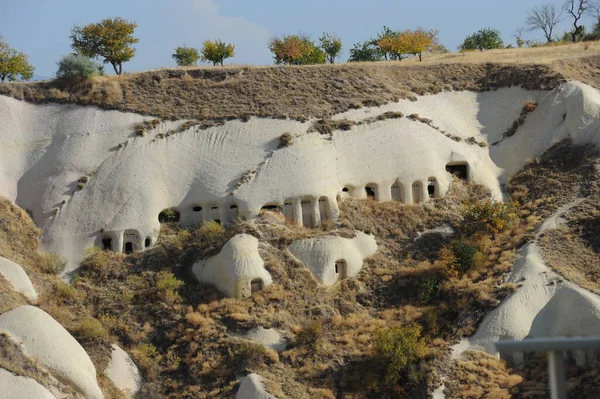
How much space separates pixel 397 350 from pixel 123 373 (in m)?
9.80

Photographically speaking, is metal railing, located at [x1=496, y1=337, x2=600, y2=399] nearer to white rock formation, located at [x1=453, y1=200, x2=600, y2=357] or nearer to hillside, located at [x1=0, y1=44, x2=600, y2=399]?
hillside, located at [x1=0, y1=44, x2=600, y2=399]

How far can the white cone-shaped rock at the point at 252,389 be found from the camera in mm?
29641

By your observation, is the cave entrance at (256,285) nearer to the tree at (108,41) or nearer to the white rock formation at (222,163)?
the white rock formation at (222,163)

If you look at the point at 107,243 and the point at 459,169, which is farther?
the point at 459,169

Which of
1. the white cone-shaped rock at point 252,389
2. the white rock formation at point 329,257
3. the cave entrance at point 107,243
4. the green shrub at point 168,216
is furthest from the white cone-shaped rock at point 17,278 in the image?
the white rock formation at point 329,257

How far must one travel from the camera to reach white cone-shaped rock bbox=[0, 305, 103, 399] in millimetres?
29406

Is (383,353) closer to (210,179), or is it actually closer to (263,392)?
(263,392)

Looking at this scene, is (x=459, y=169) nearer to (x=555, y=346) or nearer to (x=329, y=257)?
(x=329, y=257)

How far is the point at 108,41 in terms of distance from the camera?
4903 cm

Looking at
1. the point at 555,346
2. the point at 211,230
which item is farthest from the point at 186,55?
the point at 555,346

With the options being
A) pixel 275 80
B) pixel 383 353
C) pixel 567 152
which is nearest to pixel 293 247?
pixel 383 353

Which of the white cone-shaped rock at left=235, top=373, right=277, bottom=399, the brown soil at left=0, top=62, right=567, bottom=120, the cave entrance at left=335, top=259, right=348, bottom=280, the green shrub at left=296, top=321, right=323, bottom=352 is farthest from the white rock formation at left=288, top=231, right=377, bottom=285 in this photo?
the brown soil at left=0, top=62, right=567, bottom=120

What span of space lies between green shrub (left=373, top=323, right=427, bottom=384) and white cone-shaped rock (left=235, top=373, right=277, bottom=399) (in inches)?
168

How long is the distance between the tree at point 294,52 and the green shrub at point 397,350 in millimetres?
27479
